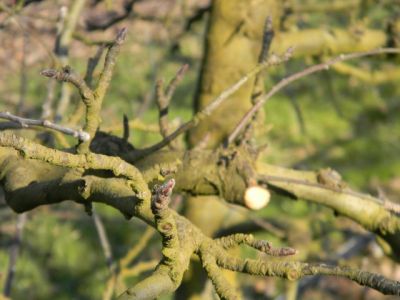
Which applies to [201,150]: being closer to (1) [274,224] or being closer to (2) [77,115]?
(2) [77,115]

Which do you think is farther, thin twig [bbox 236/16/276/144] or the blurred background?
the blurred background

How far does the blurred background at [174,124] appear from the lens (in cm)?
299

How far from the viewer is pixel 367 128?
718 cm

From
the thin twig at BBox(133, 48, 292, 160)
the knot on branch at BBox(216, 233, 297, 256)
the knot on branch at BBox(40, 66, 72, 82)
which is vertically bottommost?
the knot on branch at BBox(216, 233, 297, 256)

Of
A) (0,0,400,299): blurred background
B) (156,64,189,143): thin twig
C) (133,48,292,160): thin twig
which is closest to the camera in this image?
(133,48,292,160): thin twig

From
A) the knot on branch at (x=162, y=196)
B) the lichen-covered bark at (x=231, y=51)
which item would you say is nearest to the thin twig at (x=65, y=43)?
the lichen-covered bark at (x=231, y=51)

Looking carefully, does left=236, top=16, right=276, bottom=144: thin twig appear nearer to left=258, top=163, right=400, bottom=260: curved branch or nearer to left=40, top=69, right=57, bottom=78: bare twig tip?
left=258, top=163, right=400, bottom=260: curved branch

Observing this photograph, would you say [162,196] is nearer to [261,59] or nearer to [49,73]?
[49,73]

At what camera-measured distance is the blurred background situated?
299 centimetres

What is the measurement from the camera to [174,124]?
233 centimetres

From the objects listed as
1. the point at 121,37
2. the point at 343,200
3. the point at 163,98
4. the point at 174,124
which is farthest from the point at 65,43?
the point at 121,37

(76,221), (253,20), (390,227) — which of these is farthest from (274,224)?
(76,221)

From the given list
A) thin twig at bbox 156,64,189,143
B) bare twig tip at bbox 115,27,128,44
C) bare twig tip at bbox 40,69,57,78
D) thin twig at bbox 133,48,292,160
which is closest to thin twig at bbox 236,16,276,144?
thin twig at bbox 133,48,292,160

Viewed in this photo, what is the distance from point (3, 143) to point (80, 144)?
304mm
